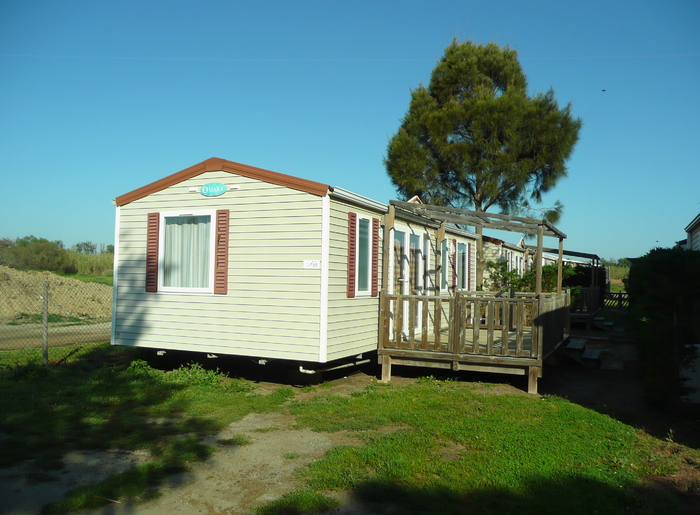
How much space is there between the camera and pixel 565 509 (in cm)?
389

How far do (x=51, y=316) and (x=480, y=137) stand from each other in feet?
56.8

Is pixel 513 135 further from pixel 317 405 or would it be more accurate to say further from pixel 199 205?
pixel 317 405

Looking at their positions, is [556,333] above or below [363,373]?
above

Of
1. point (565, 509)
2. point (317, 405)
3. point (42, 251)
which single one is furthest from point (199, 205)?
point (42, 251)

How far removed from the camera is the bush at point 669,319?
6109 millimetres

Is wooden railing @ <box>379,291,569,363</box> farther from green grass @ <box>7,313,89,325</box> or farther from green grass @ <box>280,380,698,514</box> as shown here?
green grass @ <box>7,313,89,325</box>

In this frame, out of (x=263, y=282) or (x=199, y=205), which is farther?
(x=199, y=205)

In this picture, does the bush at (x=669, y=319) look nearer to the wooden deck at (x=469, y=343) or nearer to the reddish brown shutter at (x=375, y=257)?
the wooden deck at (x=469, y=343)

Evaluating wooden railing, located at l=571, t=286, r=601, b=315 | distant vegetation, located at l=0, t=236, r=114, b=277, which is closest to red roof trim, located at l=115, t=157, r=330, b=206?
wooden railing, located at l=571, t=286, r=601, b=315

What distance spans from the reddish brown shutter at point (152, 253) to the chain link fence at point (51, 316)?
8.19 ft

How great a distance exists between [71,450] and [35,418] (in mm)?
1354

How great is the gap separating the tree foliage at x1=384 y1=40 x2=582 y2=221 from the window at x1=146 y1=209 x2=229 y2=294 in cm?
1608

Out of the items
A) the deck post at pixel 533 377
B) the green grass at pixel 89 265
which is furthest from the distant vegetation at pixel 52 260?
the deck post at pixel 533 377

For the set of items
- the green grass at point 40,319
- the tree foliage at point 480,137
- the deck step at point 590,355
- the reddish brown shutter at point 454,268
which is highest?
the tree foliage at point 480,137
